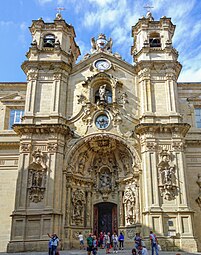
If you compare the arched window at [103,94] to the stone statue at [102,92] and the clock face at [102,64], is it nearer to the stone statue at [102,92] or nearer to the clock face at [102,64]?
the stone statue at [102,92]

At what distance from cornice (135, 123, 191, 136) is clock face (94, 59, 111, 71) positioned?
678cm

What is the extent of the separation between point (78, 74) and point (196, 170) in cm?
1260

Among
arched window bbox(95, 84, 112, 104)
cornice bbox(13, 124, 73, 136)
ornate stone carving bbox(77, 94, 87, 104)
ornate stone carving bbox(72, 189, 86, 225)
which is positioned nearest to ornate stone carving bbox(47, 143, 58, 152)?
cornice bbox(13, 124, 73, 136)

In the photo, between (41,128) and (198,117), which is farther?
(198,117)

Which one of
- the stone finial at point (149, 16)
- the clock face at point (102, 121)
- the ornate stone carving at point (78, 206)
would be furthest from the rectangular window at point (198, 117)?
the ornate stone carving at point (78, 206)

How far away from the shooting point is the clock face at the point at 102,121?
2481cm

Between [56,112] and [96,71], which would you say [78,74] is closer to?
[96,71]

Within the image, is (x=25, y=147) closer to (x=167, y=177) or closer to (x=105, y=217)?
(x=105, y=217)

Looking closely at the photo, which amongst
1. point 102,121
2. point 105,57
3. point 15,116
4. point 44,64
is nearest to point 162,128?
point 102,121

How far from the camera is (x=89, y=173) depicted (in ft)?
81.9

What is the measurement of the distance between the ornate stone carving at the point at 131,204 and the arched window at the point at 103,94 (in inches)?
292

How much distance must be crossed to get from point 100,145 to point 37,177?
5547 millimetres

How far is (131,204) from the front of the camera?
901 inches

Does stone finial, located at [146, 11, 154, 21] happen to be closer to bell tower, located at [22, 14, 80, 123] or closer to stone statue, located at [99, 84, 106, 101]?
bell tower, located at [22, 14, 80, 123]
